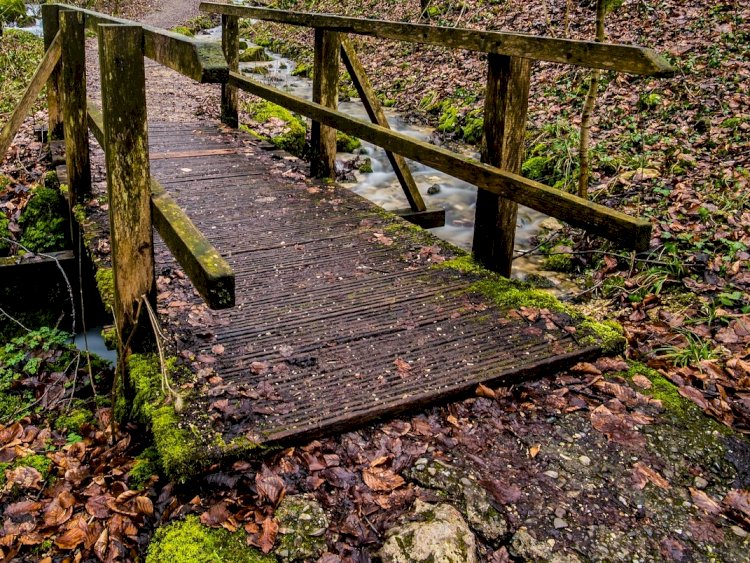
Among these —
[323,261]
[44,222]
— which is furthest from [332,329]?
[44,222]

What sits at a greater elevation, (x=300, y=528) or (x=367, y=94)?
(x=367, y=94)

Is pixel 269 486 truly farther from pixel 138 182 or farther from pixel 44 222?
pixel 44 222

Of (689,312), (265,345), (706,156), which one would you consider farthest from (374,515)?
(706,156)

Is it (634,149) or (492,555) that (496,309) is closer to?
(492,555)

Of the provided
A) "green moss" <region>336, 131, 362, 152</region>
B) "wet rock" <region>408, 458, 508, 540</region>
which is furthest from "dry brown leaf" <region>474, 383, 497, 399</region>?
"green moss" <region>336, 131, 362, 152</region>

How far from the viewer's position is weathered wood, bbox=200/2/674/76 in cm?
299

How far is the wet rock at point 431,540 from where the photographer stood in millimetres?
2244

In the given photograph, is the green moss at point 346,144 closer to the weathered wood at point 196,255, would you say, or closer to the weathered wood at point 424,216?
the weathered wood at point 424,216

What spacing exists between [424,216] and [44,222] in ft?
12.4

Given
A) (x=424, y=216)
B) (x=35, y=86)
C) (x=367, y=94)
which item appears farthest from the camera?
(x=424, y=216)

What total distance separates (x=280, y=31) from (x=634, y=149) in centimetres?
1606

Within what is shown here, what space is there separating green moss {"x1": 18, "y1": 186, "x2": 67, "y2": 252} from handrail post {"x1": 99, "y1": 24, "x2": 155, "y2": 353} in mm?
3550

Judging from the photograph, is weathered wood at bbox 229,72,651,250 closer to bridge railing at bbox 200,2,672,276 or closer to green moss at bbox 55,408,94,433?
bridge railing at bbox 200,2,672,276

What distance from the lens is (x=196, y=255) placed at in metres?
2.45
